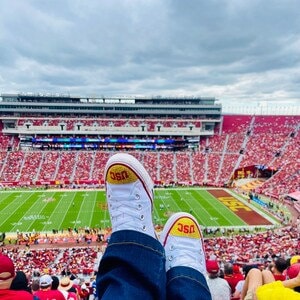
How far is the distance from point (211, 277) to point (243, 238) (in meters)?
17.6

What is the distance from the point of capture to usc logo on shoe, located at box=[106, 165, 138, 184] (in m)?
3.21

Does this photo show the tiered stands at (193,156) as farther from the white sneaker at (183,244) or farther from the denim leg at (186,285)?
the denim leg at (186,285)

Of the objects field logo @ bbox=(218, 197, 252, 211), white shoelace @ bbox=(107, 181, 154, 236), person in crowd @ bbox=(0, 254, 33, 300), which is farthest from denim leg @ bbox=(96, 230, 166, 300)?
field logo @ bbox=(218, 197, 252, 211)

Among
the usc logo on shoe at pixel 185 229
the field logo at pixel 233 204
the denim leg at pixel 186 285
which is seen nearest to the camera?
the denim leg at pixel 186 285

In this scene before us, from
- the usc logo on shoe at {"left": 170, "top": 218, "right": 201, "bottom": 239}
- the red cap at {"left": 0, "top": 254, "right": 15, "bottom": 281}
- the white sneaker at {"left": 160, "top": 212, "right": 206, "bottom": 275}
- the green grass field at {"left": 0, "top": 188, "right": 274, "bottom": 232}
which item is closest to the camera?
the red cap at {"left": 0, "top": 254, "right": 15, "bottom": 281}

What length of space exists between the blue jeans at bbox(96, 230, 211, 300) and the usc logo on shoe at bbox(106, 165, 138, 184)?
2.14ft

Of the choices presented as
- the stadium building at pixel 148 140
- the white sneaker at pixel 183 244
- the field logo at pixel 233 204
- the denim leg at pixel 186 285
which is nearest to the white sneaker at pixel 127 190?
the white sneaker at pixel 183 244

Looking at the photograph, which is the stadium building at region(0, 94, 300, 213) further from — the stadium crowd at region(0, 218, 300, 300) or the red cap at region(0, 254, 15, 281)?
the red cap at region(0, 254, 15, 281)

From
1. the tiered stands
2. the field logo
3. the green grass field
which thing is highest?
the tiered stands

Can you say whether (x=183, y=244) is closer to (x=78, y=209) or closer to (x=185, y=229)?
(x=185, y=229)

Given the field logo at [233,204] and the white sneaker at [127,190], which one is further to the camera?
the field logo at [233,204]

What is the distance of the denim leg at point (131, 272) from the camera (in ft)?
7.21

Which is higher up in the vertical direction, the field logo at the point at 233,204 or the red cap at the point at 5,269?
the red cap at the point at 5,269

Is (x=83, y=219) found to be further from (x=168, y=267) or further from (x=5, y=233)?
(x=168, y=267)
